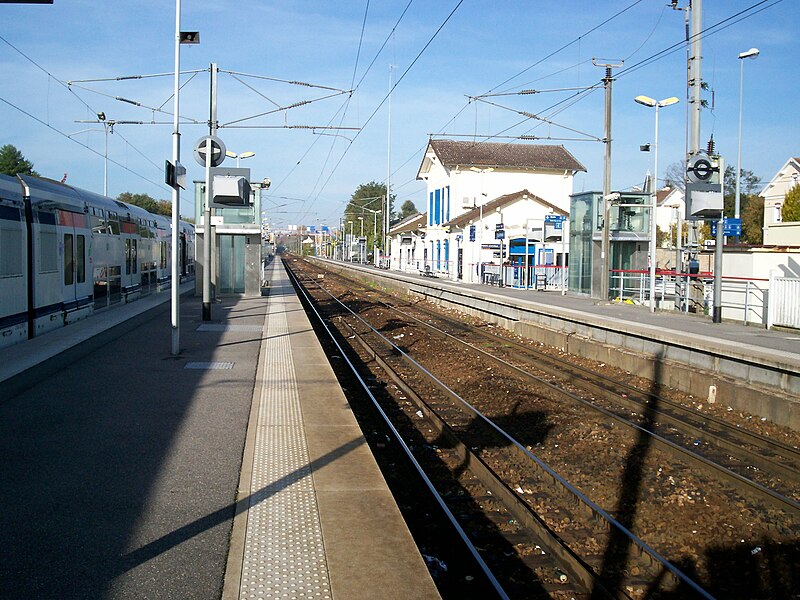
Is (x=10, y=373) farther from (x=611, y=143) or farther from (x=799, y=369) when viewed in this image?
(x=611, y=143)

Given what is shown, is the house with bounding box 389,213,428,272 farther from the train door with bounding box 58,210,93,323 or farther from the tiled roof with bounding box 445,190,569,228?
the train door with bounding box 58,210,93,323

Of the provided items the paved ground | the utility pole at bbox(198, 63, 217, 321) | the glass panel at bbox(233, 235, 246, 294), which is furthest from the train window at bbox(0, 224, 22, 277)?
the glass panel at bbox(233, 235, 246, 294)

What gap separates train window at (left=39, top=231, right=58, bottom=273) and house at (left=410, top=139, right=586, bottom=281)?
105 ft

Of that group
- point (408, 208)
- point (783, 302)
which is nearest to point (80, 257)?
point (783, 302)

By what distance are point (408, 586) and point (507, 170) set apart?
5170 cm

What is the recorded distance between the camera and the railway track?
568 centimetres

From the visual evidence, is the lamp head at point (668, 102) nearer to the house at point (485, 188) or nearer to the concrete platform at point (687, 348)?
the concrete platform at point (687, 348)

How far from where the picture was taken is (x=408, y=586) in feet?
14.7

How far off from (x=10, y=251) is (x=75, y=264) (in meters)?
4.78

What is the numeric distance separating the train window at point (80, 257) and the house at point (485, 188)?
2967cm

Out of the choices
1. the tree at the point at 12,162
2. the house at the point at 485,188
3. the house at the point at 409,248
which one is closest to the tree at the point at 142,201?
the tree at the point at 12,162

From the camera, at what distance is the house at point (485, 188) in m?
47.9

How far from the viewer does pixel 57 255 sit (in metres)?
16.4

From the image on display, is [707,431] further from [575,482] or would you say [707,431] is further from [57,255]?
[57,255]
